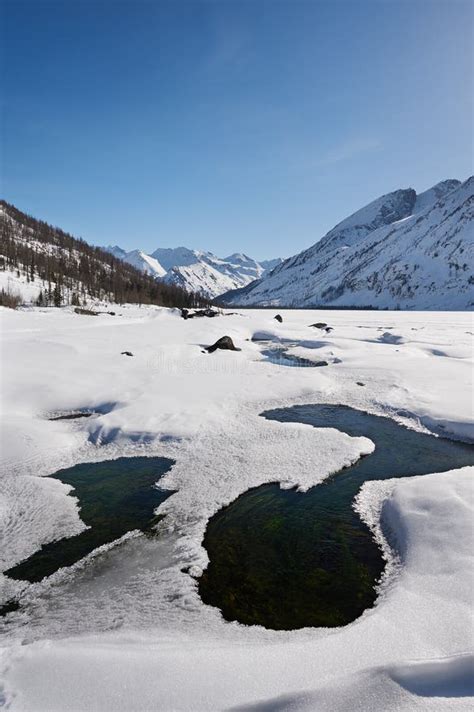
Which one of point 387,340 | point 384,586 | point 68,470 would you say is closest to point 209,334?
point 387,340

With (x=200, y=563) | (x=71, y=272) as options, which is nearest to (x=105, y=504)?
(x=200, y=563)

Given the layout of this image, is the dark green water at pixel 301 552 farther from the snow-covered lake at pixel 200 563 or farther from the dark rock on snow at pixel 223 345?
the dark rock on snow at pixel 223 345

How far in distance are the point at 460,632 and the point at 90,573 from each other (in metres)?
5.33

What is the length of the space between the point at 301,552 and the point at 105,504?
173 inches

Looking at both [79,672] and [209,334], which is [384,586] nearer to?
[79,672]

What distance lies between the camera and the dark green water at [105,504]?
6.47m

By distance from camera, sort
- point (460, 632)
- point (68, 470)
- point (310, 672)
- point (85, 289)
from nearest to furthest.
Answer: point (310, 672)
point (460, 632)
point (68, 470)
point (85, 289)

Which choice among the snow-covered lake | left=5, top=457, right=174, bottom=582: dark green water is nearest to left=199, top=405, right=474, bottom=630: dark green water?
the snow-covered lake

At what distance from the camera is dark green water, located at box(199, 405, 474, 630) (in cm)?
557

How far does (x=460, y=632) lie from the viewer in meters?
4.43

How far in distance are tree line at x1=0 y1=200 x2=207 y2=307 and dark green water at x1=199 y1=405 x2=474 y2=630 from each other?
93.4m

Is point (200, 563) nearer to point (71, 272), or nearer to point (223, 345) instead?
point (223, 345)

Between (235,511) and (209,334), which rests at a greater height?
(209,334)

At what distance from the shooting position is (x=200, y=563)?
6414 millimetres
